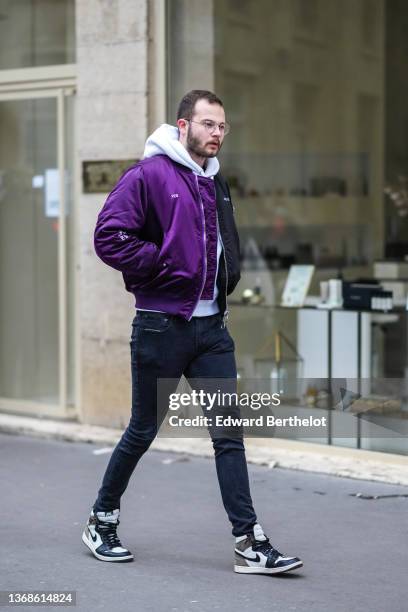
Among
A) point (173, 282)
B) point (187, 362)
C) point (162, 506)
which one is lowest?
point (162, 506)

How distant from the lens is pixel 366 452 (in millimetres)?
7617

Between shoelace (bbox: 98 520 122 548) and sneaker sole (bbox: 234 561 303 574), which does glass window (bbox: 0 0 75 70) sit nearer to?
shoelace (bbox: 98 520 122 548)

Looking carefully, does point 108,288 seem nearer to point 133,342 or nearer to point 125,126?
point 125,126

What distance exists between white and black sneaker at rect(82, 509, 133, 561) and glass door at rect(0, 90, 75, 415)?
3470 mm

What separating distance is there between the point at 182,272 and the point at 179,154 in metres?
0.51

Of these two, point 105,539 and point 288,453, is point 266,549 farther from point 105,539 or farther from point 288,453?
point 288,453

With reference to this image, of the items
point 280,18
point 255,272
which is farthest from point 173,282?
point 280,18

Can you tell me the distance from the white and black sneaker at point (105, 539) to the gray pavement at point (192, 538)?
49mm

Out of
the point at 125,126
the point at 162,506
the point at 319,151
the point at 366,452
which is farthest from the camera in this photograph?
the point at 319,151

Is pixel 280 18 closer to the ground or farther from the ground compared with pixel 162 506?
farther from the ground

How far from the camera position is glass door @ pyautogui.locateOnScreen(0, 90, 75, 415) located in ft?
29.0

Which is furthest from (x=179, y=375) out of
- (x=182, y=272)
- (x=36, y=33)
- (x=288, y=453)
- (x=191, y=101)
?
(x=36, y=33)

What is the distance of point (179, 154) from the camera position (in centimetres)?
531

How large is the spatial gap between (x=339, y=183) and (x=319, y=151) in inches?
14.7
